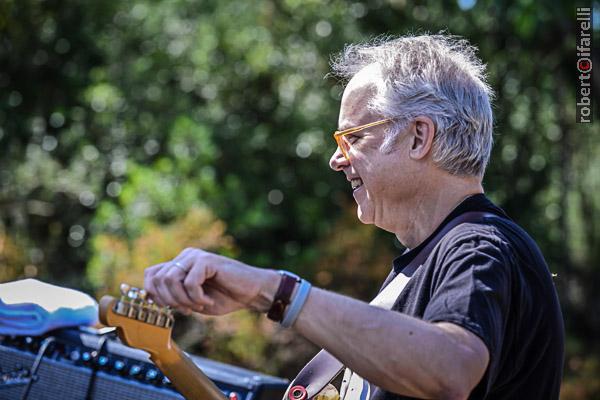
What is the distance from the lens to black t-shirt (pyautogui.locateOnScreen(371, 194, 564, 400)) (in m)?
1.54

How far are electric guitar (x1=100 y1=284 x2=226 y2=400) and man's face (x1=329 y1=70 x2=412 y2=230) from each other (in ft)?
2.06

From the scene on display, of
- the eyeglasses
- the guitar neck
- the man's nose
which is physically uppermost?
the eyeglasses

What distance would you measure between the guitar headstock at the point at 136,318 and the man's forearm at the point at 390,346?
305 millimetres

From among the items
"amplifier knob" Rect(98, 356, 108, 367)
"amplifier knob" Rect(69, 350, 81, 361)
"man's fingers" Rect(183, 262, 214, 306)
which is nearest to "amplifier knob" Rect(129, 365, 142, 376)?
"amplifier knob" Rect(98, 356, 108, 367)

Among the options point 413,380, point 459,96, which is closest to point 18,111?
point 459,96

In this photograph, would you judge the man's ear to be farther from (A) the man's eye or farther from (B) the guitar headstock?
(B) the guitar headstock

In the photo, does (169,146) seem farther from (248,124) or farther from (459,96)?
(459,96)

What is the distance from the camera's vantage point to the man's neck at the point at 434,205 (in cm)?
197

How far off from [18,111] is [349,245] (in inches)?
130

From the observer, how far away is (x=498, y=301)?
1568mm

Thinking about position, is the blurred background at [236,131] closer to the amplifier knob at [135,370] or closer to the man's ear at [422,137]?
the amplifier knob at [135,370]

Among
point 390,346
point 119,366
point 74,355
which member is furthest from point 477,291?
point 74,355

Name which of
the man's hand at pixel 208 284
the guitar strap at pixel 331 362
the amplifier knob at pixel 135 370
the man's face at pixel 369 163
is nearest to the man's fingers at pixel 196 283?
the man's hand at pixel 208 284

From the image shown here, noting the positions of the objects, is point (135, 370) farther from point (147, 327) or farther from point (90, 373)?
point (147, 327)
